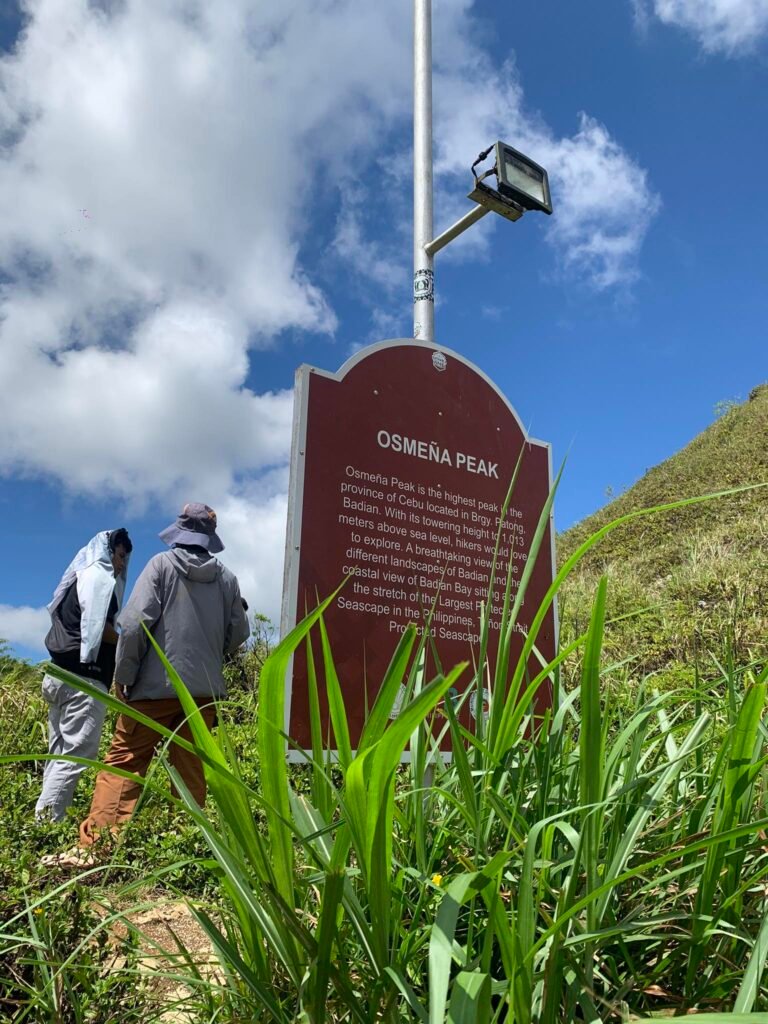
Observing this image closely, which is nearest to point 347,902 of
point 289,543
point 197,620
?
point 289,543

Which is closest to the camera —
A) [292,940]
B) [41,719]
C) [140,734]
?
[292,940]

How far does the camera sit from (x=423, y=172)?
5656mm

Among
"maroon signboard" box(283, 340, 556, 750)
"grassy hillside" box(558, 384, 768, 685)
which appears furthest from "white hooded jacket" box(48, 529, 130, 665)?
"grassy hillside" box(558, 384, 768, 685)

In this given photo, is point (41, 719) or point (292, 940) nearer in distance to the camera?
point (292, 940)

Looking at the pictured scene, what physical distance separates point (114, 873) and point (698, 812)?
2.99 m

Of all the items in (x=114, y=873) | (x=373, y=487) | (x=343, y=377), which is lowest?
(x=114, y=873)

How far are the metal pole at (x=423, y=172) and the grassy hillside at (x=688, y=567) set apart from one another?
218cm

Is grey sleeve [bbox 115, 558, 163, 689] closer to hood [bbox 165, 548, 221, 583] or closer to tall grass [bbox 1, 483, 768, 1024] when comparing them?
hood [bbox 165, 548, 221, 583]

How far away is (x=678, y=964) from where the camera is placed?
1483 mm

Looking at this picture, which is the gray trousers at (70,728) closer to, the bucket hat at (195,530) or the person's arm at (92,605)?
the person's arm at (92,605)

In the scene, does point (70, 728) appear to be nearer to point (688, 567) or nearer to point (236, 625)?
point (236, 625)

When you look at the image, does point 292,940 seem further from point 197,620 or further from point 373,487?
point 197,620

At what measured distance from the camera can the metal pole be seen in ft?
17.1

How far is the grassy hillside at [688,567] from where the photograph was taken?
7.19 meters
